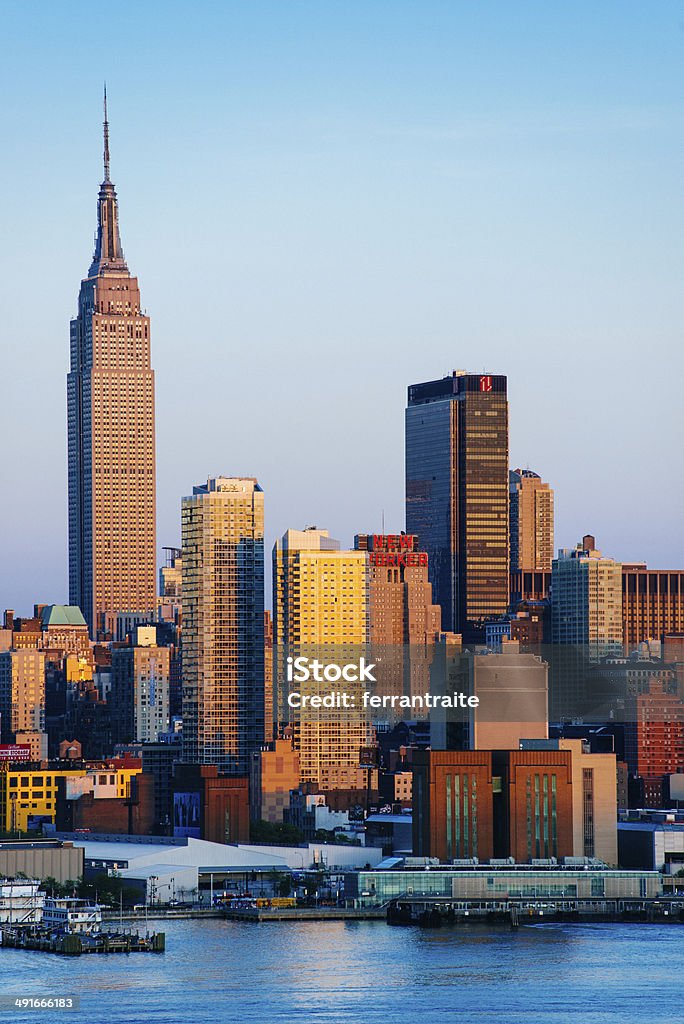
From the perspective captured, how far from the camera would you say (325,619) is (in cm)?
11194

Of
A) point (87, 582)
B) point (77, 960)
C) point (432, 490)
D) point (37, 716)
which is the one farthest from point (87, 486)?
point (77, 960)

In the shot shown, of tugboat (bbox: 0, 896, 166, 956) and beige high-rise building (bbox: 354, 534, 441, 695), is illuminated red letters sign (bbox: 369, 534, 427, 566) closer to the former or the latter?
beige high-rise building (bbox: 354, 534, 441, 695)

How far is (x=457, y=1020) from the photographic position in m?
46.0

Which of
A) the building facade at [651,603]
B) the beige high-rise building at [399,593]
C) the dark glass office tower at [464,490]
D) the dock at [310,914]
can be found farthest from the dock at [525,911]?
the dark glass office tower at [464,490]

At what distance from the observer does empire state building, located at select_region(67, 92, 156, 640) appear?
154375 mm

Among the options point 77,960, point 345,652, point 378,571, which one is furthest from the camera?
point 378,571

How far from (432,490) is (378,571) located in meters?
13.9

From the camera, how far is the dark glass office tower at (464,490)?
146125 millimetres

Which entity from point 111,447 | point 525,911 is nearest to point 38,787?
point 525,911

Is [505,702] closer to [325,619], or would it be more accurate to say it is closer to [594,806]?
[594,806]

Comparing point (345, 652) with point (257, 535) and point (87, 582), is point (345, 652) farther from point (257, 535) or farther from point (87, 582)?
point (87, 582)

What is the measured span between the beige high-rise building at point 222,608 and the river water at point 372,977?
1493 inches

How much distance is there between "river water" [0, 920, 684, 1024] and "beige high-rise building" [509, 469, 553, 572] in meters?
95.0

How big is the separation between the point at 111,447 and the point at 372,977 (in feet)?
347
